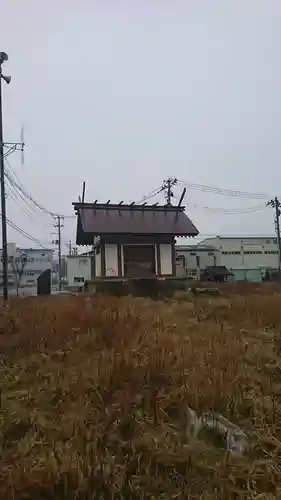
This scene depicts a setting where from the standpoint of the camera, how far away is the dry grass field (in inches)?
91.7

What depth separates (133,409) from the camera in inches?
122

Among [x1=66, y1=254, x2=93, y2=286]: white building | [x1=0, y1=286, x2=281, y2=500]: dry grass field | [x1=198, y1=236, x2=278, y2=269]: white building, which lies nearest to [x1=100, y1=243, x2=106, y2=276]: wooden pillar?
[x1=0, y1=286, x2=281, y2=500]: dry grass field

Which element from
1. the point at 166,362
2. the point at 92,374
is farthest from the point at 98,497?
the point at 166,362

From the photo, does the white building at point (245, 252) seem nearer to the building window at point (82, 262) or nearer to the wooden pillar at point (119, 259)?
the building window at point (82, 262)

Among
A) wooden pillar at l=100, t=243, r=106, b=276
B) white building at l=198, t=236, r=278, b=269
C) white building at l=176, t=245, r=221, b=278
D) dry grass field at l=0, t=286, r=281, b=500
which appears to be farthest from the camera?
white building at l=198, t=236, r=278, b=269

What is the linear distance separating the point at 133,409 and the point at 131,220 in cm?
1330

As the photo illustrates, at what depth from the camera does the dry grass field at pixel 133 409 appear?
2.33 metres

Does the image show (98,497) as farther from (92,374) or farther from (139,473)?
(92,374)

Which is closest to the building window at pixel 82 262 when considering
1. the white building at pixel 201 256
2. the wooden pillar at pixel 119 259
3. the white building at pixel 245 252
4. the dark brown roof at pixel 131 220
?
the white building at pixel 201 256

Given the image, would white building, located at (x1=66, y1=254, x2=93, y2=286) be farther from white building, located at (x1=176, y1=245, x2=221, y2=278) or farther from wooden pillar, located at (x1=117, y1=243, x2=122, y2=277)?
wooden pillar, located at (x1=117, y1=243, x2=122, y2=277)

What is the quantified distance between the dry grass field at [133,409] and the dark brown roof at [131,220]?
10073mm

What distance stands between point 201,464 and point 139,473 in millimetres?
424

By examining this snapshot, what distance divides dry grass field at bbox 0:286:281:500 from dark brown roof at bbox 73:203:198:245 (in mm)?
10073

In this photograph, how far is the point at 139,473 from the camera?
7.96 feet
